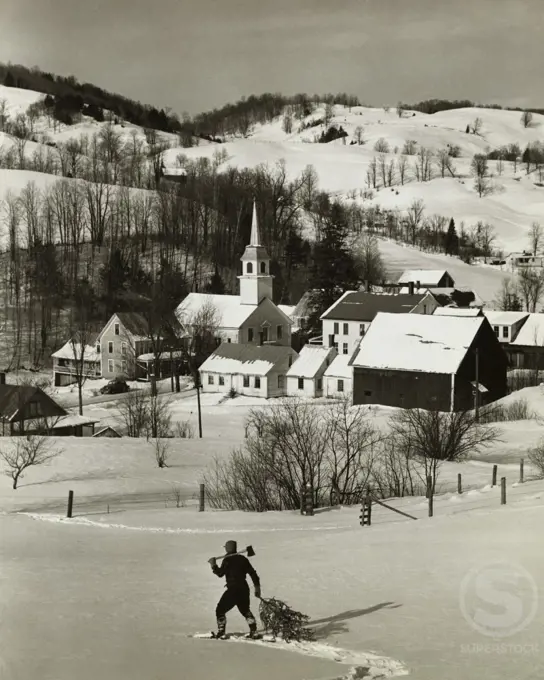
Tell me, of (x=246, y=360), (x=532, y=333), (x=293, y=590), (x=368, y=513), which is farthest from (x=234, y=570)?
(x=532, y=333)

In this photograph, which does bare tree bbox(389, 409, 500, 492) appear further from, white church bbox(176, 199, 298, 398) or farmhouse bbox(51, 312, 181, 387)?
farmhouse bbox(51, 312, 181, 387)

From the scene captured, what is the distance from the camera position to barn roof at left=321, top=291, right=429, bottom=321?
3994cm

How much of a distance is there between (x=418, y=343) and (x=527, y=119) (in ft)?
330

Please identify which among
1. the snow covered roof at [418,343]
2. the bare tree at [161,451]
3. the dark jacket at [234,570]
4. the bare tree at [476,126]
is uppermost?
the bare tree at [476,126]

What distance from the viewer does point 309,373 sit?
34.2m

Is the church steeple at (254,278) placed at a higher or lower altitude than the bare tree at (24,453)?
higher

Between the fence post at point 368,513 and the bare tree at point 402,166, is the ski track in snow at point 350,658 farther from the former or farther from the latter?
the bare tree at point 402,166

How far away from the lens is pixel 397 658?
24.2 ft

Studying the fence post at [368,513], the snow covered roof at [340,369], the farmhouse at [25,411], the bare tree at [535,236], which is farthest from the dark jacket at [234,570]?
the bare tree at [535,236]

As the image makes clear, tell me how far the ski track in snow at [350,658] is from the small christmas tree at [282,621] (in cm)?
6

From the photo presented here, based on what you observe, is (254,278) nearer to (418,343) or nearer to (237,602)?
(418,343)

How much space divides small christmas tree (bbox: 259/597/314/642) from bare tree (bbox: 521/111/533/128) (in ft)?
406

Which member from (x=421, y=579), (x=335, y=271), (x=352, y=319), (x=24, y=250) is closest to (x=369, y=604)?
(x=421, y=579)

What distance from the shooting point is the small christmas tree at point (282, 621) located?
761 centimetres
